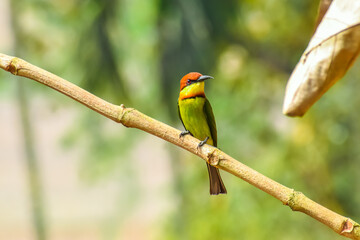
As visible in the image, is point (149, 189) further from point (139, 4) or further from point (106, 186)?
point (139, 4)

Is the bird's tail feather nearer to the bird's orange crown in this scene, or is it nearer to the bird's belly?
the bird's orange crown

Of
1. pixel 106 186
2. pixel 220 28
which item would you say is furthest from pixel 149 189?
pixel 220 28

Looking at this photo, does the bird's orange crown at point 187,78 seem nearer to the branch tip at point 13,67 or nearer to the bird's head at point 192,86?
the bird's head at point 192,86

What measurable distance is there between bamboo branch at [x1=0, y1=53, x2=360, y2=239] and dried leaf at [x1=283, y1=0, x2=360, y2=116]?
0.09m

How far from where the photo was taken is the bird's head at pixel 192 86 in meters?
0.96

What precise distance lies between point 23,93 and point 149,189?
118 inches

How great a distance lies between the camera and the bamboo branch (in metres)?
0.43

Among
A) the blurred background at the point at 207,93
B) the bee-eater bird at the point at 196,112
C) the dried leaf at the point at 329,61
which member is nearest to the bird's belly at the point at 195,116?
the bee-eater bird at the point at 196,112

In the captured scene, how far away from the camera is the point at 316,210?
44cm

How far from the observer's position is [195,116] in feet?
3.80

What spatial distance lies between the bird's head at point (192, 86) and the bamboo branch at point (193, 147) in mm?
446

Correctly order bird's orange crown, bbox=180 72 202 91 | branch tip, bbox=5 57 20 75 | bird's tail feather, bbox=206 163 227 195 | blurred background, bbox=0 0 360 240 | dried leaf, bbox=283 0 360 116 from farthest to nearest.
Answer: blurred background, bbox=0 0 360 240 → bird's orange crown, bbox=180 72 202 91 → bird's tail feather, bbox=206 163 227 195 → branch tip, bbox=5 57 20 75 → dried leaf, bbox=283 0 360 116

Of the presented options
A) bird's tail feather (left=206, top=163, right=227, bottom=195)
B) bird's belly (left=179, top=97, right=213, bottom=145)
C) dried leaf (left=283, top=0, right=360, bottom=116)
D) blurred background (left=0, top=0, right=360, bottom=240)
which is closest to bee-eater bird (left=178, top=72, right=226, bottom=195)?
bird's belly (left=179, top=97, right=213, bottom=145)

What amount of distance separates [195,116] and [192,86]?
0.42 feet
